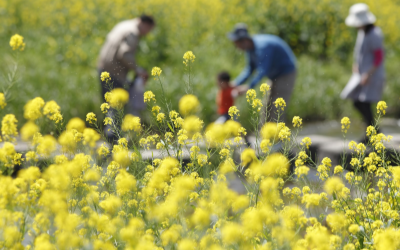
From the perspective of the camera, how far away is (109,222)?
5.70ft

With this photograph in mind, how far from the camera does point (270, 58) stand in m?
4.98

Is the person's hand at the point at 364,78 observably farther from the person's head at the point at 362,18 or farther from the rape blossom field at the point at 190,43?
the rape blossom field at the point at 190,43

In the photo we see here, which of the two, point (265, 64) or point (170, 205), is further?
point (265, 64)

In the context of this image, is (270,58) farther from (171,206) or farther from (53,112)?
(171,206)

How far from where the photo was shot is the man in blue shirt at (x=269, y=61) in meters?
4.99

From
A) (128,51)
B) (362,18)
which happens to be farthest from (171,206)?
(362,18)

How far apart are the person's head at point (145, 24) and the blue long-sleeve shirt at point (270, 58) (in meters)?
1.17

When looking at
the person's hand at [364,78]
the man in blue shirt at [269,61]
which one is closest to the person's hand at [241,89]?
the man in blue shirt at [269,61]

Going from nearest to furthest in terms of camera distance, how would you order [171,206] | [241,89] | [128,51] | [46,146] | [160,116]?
[171,206] → [46,146] → [160,116] → [128,51] → [241,89]

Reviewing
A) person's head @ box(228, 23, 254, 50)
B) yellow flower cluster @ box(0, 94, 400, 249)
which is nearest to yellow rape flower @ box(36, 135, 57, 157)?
yellow flower cluster @ box(0, 94, 400, 249)

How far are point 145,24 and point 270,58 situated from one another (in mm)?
1412

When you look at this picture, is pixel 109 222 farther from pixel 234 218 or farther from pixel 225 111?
pixel 225 111

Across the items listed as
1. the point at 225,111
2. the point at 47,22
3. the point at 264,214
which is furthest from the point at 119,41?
the point at 47,22

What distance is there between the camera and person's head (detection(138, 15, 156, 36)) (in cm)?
489
